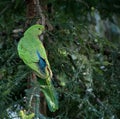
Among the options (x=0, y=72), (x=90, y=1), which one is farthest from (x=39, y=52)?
(x=90, y=1)

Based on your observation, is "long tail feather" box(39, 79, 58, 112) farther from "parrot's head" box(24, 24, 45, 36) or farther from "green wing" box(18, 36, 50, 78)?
"parrot's head" box(24, 24, 45, 36)

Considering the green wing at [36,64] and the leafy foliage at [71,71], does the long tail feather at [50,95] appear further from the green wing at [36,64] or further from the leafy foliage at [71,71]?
the leafy foliage at [71,71]

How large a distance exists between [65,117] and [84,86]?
0.25 meters

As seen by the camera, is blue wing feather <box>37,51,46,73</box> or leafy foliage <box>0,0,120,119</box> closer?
blue wing feather <box>37,51,46,73</box>

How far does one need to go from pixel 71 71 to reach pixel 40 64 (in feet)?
1.25

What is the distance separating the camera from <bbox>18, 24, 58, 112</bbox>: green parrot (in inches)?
47.2

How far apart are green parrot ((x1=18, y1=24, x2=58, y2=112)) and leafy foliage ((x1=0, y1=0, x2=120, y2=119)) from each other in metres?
0.08

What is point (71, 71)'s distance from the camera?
1.60 metres

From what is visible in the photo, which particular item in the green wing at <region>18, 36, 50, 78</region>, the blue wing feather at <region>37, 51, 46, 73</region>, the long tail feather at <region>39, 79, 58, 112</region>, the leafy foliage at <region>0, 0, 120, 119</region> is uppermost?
the green wing at <region>18, 36, 50, 78</region>

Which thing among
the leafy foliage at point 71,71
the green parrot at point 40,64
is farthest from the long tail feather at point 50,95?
the leafy foliage at point 71,71

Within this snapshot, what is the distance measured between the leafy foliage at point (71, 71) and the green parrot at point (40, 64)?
0.25ft

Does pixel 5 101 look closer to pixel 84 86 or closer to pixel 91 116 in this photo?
pixel 91 116

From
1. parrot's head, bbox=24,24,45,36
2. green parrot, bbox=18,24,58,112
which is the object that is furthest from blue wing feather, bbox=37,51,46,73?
A: parrot's head, bbox=24,24,45,36

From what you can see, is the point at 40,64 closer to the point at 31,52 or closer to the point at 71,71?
the point at 31,52
